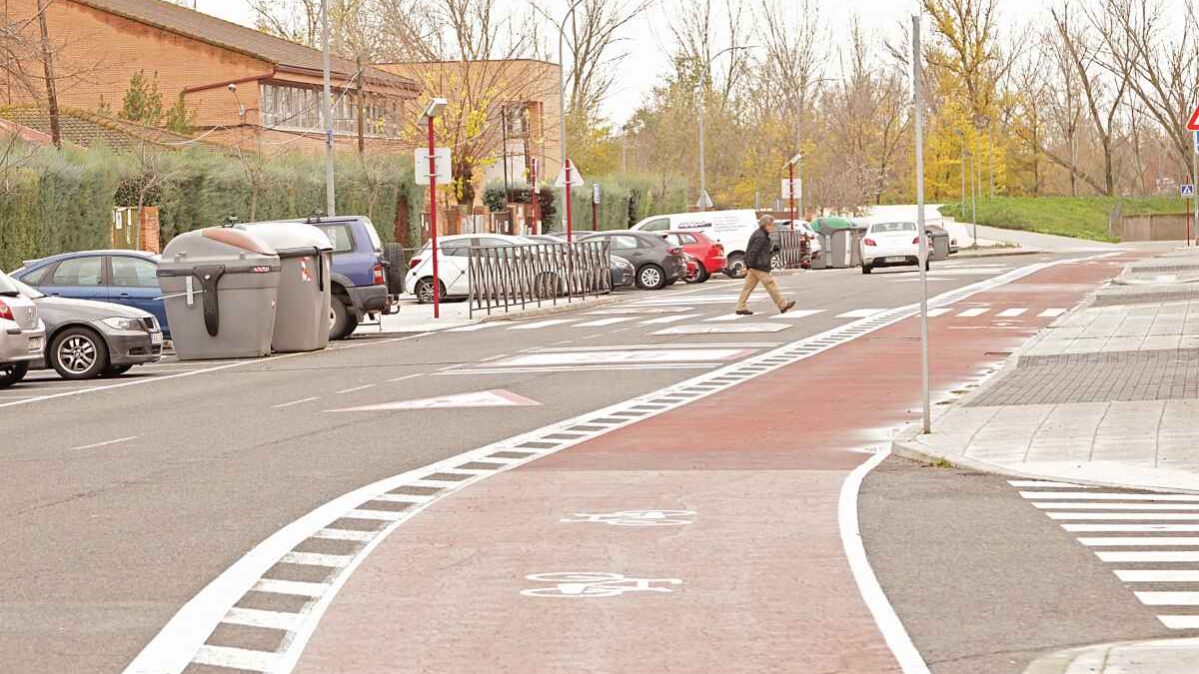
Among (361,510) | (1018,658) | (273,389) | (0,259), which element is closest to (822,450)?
(361,510)

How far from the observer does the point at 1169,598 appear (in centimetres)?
830

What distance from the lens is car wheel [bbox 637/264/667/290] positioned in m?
48.5

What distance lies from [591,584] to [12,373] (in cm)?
1656

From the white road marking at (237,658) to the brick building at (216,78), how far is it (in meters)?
60.4

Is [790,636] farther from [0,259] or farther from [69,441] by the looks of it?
[0,259]

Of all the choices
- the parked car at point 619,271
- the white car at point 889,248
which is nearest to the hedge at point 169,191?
the parked car at point 619,271

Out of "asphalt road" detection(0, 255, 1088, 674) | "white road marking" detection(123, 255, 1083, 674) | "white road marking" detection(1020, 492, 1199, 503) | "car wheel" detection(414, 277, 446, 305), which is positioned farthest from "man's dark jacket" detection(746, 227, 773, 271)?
"white road marking" detection(1020, 492, 1199, 503)

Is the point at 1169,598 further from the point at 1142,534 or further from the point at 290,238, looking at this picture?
the point at 290,238

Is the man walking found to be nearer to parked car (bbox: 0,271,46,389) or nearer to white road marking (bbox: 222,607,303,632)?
parked car (bbox: 0,271,46,389)

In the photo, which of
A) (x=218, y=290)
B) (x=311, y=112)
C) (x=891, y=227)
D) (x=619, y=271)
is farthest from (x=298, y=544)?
(x=311, y=112)

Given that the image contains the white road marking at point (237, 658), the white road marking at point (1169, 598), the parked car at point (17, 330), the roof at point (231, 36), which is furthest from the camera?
the roof at point (231, 36)

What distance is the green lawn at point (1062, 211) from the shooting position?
322 feet

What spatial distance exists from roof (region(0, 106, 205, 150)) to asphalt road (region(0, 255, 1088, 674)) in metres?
27.7

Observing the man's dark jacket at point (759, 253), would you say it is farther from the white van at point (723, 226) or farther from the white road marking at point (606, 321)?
the white van at point (723, 226)
